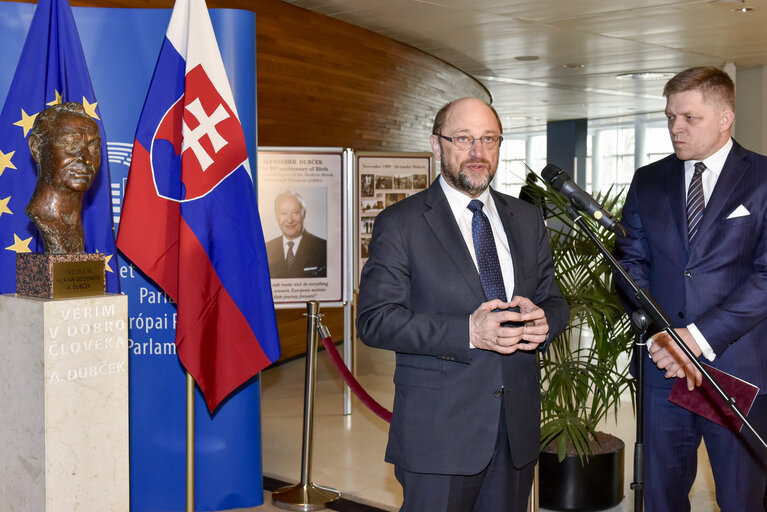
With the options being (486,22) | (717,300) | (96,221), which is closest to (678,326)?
(717,300)

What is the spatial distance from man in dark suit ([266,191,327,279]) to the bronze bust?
3.14 meters

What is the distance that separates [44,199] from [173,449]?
1.60 m

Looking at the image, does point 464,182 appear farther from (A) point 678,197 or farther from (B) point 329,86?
(B) point 329,86

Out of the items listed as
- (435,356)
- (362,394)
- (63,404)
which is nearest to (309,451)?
(362,394)

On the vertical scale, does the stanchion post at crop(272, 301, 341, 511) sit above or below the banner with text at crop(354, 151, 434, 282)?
below

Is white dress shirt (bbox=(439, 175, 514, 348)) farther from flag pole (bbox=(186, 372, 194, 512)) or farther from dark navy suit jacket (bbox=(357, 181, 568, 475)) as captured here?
flag pole (bbox=(186, 372, 194, 512))

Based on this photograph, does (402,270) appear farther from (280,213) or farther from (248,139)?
(280,213)

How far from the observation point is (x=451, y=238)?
7.22 ft

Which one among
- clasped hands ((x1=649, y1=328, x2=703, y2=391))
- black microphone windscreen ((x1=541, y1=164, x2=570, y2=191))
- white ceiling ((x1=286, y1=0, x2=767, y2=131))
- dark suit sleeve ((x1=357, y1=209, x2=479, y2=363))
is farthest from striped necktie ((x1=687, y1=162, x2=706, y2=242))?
white ceiling ((x1=286, y1=0, x2=767, y2=131))

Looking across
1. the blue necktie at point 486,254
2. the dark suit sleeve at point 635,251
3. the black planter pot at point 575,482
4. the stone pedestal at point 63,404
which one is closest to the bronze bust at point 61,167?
the stone pedestal at point 63,404

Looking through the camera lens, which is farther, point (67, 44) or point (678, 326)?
point (67, 44)

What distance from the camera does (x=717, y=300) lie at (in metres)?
2.55

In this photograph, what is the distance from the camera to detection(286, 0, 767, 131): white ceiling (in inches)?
327

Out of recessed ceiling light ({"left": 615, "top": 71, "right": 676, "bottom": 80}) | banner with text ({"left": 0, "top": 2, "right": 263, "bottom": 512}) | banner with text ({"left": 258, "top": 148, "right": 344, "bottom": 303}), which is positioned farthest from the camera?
recessed ceiling light ({"left": 615, "top": 71, "right": 676, "bottom": 80})
